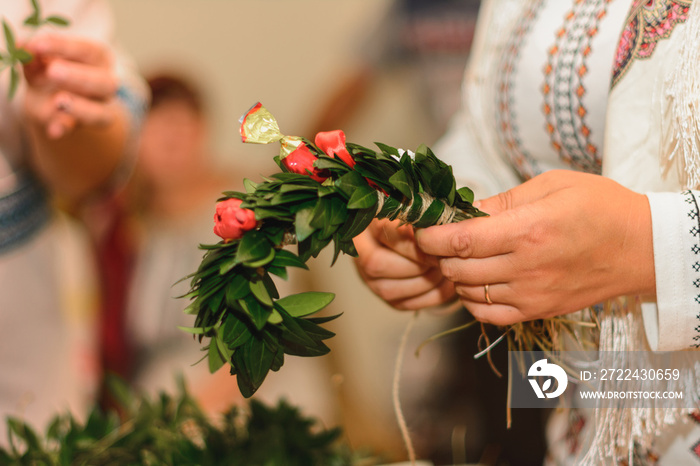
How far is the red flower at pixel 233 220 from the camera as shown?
0.37 m

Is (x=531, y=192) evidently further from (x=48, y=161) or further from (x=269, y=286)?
(x=48, y=161)

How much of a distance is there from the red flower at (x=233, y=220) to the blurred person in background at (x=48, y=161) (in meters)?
0.38

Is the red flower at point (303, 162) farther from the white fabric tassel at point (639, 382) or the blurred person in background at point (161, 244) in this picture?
the blurred person in background at point (161, 244)

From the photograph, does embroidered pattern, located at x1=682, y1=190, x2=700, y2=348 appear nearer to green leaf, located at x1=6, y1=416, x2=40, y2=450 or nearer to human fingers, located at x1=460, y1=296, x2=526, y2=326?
human fingers, located at x1=460, y1=296, x2=526, y2=326

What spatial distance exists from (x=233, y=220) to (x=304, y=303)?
8 centimetres

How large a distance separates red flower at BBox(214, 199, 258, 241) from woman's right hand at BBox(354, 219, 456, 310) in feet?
0.51

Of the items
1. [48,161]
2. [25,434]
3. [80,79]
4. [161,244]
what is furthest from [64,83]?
[161,244]

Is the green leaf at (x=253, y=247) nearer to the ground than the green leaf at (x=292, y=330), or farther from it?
farther from it

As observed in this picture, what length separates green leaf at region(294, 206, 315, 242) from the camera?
0.37m

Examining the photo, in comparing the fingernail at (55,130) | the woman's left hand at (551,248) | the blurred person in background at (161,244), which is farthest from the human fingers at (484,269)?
the blurred person in background at (161,244)

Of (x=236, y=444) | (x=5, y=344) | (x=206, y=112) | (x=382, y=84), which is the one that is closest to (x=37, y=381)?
(x=5, y=344)

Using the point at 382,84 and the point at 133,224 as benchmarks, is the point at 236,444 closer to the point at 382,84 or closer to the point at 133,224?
the point at 133,224

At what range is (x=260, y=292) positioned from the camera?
38cm

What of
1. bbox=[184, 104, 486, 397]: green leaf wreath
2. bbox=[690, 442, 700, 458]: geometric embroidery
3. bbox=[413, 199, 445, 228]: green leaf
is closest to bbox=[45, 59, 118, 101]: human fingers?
bbox=[184, 104, 486, 397]: green leaf wreath
